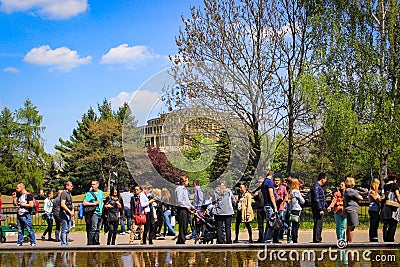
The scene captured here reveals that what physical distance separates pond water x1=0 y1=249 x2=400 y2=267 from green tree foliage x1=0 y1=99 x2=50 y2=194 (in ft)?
180

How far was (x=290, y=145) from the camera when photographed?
30688 mm

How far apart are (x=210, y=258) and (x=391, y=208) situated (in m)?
4.57

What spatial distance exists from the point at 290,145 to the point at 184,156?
27.3 ft

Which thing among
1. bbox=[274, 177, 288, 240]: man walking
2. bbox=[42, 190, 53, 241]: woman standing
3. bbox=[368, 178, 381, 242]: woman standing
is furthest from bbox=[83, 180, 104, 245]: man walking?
bbox=[368, 178, 381, 242]: woman standing

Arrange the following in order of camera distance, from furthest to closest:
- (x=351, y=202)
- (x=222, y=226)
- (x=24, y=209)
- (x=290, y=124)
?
(x=290, y=124) → (x=24, y=209) → (x=222, y=226) → (x=351, y=202)

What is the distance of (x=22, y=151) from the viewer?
68438mm

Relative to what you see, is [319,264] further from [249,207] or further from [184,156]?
[184,156]

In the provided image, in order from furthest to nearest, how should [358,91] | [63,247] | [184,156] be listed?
[358,91] → [184,156] → [63,247]

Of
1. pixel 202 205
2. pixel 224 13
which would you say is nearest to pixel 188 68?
pixel 224 13

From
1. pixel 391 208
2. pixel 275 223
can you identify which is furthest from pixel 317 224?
pixel 391 208

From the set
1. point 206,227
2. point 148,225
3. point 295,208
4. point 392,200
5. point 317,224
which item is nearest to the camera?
point 392,200

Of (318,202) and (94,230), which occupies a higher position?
(318,202)

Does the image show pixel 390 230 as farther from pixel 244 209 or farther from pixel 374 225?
pixel 244 209

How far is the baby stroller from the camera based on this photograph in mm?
15742
